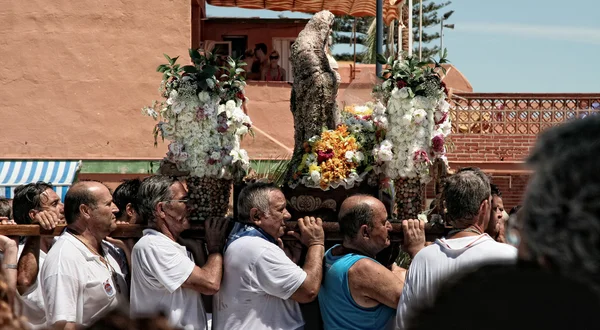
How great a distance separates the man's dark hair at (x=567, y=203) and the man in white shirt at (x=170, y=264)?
3.48 metres

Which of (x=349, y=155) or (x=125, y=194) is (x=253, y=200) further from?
(x=125, y=194)

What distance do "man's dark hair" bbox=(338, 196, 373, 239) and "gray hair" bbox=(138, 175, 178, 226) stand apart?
3.25 ft

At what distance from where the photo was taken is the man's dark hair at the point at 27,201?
18.8 ft

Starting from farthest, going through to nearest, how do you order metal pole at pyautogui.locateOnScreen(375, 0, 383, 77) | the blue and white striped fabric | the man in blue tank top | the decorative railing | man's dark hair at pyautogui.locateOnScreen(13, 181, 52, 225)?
the decorative railing, the blue and white striped fabric, metal pole at pyautogui.locateOnScreen(375, 0, 383, 77), man's dark hair at pyautogui.locateOnScreen(13, 181, 52, 225), the man in blue tank top

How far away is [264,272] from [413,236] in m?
0.85

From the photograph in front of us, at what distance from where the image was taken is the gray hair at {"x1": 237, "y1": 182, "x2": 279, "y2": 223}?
5.07m

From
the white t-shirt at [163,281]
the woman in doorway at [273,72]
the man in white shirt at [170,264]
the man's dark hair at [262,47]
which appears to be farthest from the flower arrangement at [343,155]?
the man's dark hair at [262,47]

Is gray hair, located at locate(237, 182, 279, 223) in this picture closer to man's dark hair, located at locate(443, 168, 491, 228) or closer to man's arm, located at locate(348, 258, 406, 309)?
man's arm, located at locate(348, 258, 406, 309)

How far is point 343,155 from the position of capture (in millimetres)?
6137

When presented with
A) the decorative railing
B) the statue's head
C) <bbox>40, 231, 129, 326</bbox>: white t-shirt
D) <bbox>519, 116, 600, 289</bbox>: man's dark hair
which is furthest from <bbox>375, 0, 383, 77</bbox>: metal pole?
<bbox>519, 116, 600, 289</bbox>: man's dark hair

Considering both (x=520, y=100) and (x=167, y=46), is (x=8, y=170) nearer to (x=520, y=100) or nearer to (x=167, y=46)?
(x=167, y=46)

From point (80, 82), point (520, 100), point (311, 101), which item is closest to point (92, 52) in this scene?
point (80, 82)

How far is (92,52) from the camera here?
16.1 m

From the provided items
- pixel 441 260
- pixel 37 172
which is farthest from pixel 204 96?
pixel 37 172
